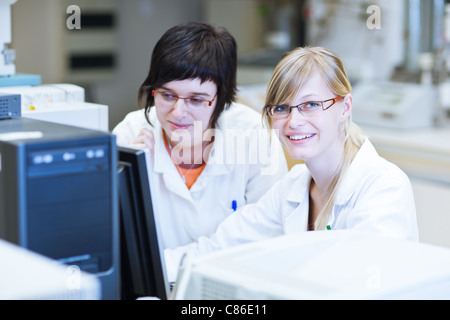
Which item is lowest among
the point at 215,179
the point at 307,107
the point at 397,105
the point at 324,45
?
the point at 215,179

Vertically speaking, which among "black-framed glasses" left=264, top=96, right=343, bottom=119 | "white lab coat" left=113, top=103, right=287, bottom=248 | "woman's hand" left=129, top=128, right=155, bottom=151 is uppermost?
"black-framed glasses" left=264, top=96, right=343, bottom=119

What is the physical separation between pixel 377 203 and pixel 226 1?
175 inches

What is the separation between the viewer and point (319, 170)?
5.09ft

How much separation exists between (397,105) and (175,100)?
2089 mm

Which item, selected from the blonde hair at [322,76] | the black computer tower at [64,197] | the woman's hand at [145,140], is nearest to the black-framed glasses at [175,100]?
the woman's hand at [145,140]

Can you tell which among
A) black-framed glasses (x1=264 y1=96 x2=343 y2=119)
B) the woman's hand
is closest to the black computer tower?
black-framed glasses (x1=264 y1=96 x2=343 y2=119)

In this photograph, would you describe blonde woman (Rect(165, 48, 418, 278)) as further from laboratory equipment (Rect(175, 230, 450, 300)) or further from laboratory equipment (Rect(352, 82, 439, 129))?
laboratory equipment (Rect(352, 82, 439, 129))

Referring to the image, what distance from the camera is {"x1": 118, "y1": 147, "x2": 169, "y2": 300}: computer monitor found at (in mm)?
1103

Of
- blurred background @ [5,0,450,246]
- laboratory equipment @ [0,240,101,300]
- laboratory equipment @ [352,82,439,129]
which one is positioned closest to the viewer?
laboratory equipment @ [0,240,101,300]

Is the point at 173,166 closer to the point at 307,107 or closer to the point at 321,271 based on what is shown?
the point at 307,107

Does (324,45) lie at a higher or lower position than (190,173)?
higher

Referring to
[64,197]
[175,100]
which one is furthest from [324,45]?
[64,197]
